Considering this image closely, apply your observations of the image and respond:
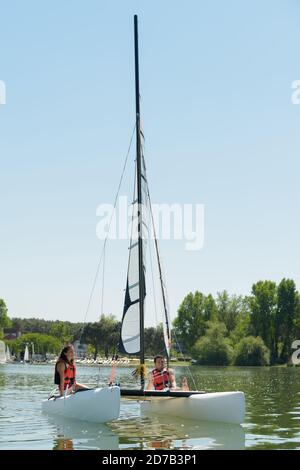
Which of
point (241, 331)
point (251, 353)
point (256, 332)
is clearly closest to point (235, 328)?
point (241, 331)

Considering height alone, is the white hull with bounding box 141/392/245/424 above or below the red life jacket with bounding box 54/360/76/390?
below

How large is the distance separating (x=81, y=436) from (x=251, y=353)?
80.3m

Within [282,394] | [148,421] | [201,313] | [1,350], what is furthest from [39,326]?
[148,421]

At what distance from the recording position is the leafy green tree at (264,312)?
101 m

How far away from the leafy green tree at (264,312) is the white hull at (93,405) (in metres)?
83.6

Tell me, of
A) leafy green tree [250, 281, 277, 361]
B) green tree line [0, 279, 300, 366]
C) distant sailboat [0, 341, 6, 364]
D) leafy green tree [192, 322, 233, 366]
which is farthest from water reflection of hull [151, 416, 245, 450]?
distant sailboat [0, 341, 6, 364]

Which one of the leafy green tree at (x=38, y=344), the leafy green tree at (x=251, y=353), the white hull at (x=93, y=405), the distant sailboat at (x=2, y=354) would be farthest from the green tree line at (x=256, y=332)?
the white hull at (x=93, y=405)

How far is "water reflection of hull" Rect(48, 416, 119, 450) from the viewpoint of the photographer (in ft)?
49.6

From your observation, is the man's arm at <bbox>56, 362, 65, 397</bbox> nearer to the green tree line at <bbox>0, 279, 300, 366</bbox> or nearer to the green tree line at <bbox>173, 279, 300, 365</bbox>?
the green tree line at <bbox>0, 279, 300, 366</bbox>

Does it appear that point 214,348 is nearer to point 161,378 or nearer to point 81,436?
point 161,378

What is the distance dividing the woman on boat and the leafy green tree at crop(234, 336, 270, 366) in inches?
3029

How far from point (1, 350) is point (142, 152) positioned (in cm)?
11359

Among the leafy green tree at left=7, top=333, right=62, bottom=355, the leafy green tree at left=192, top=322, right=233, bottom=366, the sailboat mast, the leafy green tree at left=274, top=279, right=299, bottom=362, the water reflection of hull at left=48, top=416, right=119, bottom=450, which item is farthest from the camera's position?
the leafy green tree at left=7, top=333, right=62, bottom=355

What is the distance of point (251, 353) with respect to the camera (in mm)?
94438
